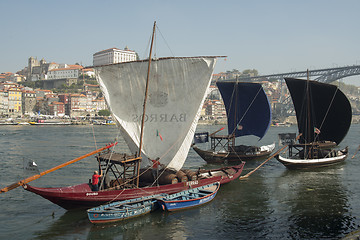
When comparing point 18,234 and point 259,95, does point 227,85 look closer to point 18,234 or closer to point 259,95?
point 259,95

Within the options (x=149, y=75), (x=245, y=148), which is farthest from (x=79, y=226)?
(x=245, y=148)

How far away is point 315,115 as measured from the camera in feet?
132

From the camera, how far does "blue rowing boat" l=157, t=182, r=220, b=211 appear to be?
20.1m

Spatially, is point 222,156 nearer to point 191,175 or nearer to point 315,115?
point 315,115

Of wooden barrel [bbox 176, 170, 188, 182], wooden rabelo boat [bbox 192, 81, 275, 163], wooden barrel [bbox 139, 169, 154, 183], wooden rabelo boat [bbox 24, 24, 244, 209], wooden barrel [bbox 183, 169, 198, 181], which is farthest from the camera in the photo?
wooden rabelo boat [bbox 192, 81, 275, 163]

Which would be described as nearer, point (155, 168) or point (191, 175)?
point (155, 168)

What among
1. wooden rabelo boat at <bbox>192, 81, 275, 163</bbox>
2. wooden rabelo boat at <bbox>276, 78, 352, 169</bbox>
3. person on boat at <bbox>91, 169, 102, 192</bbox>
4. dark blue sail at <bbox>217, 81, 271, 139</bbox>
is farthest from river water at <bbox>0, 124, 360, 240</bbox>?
dark blue sail at <bbox>217, 81, 271, 139</bbox>

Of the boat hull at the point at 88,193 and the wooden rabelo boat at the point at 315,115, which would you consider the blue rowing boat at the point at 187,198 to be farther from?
the wooden rabelo boat at the point at 315,115

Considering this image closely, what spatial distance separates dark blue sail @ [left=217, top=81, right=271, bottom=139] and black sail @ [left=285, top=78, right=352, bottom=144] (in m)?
3.56

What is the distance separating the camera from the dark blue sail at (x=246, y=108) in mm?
40719

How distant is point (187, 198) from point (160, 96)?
706 centimetres

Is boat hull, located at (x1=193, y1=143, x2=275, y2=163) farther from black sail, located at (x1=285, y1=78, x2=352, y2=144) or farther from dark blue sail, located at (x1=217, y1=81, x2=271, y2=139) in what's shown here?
black sail, located at (x1=285, y1=78, x2=352, y2=144)

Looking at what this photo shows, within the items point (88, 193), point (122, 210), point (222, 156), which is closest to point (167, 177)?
point (122, 210)

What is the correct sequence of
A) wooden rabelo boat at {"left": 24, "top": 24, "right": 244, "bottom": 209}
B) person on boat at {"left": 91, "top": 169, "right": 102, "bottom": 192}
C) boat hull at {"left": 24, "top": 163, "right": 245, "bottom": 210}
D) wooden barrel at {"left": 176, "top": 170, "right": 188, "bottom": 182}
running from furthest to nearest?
wooden barrel at {"left": 176, "top": 170, "right": 188, "bottom": 182}, wooden rabelo boat at {"left": 24, "top": 24, "right": 244, "bottom": 209}, person on boat at {"left": 91, "top": 169, "right": 102, "bottom": 192}, boat hull at {"left": 24, "top": 163, "right": 245, "bottom": 210}
